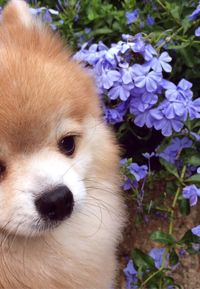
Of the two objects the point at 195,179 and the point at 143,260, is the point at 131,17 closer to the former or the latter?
the point at 195,179

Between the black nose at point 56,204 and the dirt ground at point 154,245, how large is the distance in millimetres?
927

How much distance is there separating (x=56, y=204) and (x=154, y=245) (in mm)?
1032

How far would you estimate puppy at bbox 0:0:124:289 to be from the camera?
212 centimetres

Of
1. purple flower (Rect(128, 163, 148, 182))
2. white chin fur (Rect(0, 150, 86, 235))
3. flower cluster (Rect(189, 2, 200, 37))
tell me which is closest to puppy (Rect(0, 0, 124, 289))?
white chin fur (Rect(0, 150, 86, 235))

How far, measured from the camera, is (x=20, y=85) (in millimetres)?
2141

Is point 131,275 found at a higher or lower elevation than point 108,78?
lower

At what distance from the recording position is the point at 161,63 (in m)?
2.74

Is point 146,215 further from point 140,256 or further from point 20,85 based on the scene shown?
point 20,85

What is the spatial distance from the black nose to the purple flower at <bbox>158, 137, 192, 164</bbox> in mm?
692

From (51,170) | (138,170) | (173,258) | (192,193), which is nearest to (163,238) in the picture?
(173,258)

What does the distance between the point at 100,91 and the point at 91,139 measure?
376 millimetres

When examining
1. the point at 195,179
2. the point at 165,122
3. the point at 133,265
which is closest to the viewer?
the point at 195,179

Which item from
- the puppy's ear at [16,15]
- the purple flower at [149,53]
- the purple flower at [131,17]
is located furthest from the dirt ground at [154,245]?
the puppy's ear at [16,15]

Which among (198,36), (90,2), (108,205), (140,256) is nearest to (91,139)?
(108,205)
